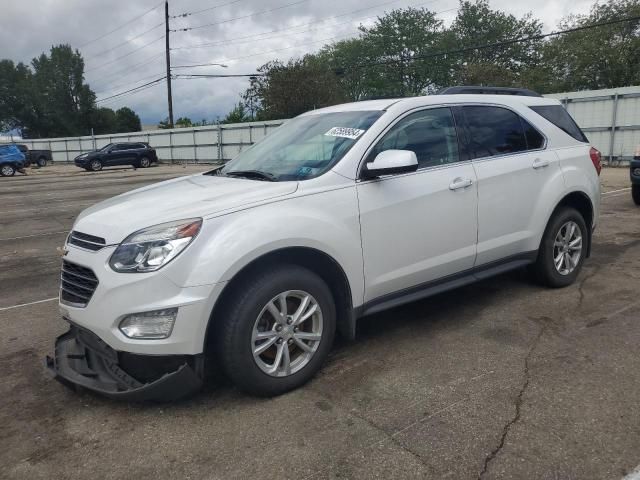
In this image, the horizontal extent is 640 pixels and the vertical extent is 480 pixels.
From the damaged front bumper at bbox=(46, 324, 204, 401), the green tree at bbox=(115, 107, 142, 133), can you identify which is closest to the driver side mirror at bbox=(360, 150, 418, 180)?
the damaged front bumper at bbox=(46, 324, 204, 401)

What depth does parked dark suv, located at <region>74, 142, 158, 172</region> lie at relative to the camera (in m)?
31.8

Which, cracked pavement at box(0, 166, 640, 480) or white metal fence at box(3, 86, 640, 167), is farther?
white metal fence at box(3, 86, 640, 167)

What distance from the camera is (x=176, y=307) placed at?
279 cm

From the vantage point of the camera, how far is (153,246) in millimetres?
2863

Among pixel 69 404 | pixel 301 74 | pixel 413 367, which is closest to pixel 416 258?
pixel 413 367

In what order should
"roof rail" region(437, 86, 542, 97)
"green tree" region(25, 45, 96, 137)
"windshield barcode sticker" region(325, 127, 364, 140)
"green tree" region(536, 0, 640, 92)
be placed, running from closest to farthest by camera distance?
"windshield barcode sticker" region(325, 127, 364, 140) < "roof rail" region(437, 86, 542, 97) < "green tree" region(536, 0, 640, 92) < "green tree" region(25, 45, 96, 137)

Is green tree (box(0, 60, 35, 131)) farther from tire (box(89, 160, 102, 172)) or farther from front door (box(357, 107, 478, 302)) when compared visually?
front door (box(357, 107, 478, 302))

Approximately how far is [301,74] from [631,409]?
40944 millimetres

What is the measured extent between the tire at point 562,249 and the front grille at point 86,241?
3.63m

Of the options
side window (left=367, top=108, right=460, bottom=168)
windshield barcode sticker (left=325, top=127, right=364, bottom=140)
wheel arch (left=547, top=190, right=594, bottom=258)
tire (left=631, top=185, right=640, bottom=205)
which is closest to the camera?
windshield barcode sticker (left=325, top=127, right=364, bottom=140)

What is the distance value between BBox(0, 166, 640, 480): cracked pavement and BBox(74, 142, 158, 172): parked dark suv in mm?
29797

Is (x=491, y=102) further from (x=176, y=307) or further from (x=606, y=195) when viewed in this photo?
(x=606, y=195)

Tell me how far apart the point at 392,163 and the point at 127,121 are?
88.9 m

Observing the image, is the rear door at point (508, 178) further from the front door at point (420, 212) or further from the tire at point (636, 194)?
the tire at point (636, 194)
